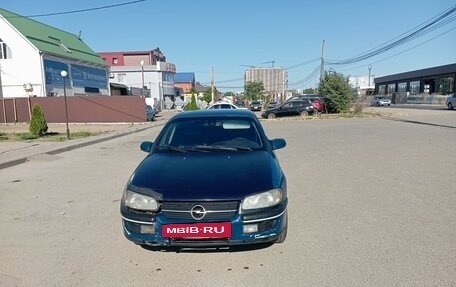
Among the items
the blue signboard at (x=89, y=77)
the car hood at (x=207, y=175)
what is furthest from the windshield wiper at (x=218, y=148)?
the blue signboard at (x=89, y=77)

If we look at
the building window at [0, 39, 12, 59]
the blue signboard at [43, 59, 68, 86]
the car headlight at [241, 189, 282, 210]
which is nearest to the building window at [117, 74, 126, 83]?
the blue signboard at [43, 59, 68, 86]

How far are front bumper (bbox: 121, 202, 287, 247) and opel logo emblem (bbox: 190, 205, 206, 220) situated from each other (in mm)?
52

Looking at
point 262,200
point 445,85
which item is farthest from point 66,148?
point 445,85

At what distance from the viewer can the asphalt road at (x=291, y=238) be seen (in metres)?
3.08

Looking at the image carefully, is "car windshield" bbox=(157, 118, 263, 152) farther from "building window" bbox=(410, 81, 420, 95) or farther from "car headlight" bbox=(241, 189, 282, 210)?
"building window" bbox=(410, 81, 420, 95)

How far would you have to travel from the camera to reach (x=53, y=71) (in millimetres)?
30609

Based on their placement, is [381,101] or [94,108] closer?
[94,108]

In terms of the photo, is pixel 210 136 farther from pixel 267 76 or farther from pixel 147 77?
pixel 267 76

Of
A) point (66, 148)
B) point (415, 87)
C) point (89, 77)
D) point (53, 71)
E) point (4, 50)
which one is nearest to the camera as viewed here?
point (66, 148)

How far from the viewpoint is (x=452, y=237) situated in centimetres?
377

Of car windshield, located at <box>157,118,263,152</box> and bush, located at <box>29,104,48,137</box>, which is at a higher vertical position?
car windshield, located at <box>157,118,263,152</box>

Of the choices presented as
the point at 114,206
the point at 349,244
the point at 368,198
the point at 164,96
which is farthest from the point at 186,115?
the point at 164,96

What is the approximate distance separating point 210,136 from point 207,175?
1.20m

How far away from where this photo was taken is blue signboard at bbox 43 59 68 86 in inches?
1169
